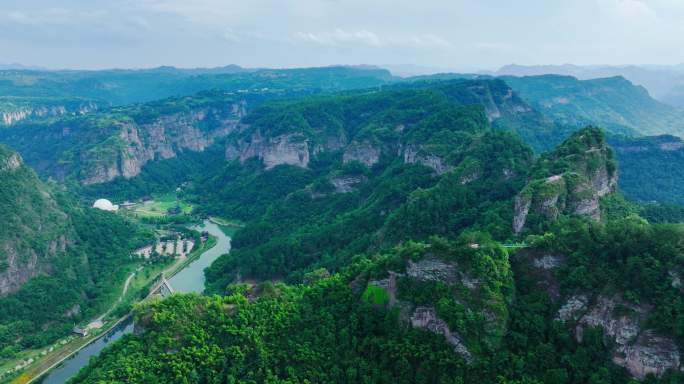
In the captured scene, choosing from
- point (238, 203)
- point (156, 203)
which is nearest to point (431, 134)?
point (238, 203)

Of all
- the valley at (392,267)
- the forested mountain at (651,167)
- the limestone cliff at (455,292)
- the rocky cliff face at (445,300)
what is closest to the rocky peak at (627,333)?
the valley at (392,267)

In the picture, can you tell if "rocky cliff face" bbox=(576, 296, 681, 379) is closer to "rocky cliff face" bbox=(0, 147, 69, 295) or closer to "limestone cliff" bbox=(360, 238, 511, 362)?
"limestone cliff" bbox=(360, 238, 511, 362)

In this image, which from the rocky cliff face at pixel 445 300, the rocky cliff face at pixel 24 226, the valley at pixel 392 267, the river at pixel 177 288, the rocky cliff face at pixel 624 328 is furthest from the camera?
the rocky cliff face at pixel 24 226

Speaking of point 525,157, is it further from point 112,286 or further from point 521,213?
point 112,286

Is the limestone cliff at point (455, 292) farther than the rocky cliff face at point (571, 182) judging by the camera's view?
No

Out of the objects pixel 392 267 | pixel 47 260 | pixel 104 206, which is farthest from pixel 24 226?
pixel 392 267

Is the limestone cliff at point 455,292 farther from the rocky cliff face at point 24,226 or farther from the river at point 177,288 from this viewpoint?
the rocky cliff face at point 24,226
